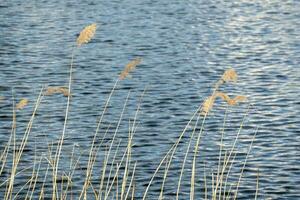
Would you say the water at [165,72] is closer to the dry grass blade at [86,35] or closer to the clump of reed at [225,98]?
the dry grass blade at [86,35]

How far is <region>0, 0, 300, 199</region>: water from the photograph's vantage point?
18.3m

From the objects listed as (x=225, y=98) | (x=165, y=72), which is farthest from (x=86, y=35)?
(x=165, y=72)

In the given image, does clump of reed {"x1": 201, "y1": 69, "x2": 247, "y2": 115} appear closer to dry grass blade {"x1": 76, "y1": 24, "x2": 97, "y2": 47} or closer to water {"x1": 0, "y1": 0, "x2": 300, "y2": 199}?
dry grass blade {"x1": 76, "y1": 24, "x2": 97, "y2": 47}

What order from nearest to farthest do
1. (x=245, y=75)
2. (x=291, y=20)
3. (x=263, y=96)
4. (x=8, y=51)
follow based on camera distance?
(x=263, y=96) → (x=245, y=75) → (x=8, y=51) → (x=291, y=20)

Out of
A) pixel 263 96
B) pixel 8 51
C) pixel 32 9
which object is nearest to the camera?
pixel 263 96

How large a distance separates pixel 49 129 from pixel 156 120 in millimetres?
2280

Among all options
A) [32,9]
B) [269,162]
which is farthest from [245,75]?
[32,9]

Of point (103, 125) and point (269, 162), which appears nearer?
point (269, 162)

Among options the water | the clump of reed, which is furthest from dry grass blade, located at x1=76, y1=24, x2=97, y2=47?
the water

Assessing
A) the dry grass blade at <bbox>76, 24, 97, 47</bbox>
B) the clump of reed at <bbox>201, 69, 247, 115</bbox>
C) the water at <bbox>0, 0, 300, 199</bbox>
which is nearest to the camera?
the clump of reed at <bbox>201, 69, 247, 115</bbox>

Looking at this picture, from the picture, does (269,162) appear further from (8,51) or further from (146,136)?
(8,51)

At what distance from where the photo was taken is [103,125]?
20406mm

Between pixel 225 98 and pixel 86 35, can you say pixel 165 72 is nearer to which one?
pixel 86 35

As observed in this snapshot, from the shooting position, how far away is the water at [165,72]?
60.0 ft
